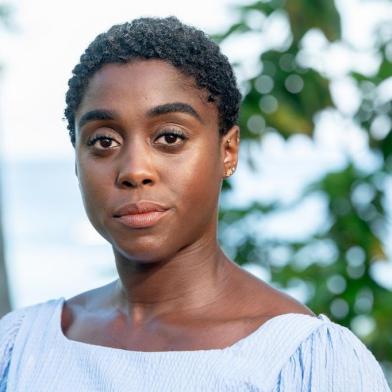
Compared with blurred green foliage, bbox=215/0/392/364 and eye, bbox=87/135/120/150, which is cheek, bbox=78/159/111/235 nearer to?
eye, bbox=87/135/120/150

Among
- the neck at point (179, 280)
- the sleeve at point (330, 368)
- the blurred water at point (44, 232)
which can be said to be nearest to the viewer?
the sleeve at point (330, 368)

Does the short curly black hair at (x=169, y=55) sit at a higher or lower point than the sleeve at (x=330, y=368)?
higher

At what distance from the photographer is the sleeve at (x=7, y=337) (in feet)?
9.34

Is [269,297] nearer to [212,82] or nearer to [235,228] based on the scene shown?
[212,82]

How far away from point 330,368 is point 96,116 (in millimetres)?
785

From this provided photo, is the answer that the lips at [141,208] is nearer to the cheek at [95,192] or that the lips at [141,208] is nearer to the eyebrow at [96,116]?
the cheek at [95,192]

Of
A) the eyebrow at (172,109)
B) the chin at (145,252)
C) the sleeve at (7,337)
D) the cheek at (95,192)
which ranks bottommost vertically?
the sleeve at (7,337)

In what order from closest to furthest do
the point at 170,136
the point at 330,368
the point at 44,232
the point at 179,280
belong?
the point at 330,368 < the point at 170,136 < the point at 179,280 < the point at 44,232

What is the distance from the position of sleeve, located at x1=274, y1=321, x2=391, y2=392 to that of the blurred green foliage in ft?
5.61

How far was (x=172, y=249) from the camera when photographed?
2.58 meters

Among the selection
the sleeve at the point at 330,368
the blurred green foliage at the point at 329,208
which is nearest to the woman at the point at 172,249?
the sleeve at the point at 330,368

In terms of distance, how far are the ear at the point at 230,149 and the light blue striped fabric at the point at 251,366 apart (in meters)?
0.41

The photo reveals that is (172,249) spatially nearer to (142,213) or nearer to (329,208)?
(142,213)

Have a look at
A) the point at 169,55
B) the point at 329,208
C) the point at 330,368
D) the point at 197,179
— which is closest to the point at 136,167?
the point at 197,179
